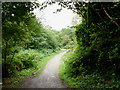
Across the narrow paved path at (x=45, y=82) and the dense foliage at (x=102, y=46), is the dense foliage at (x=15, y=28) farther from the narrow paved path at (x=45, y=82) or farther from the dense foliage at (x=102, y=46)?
the dense foliage at (x=102, y=46)

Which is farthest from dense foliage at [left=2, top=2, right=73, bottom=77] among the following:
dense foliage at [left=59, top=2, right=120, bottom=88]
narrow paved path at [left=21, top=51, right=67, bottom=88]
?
dense foliage at [left=59, top=2, right=120, bottom=88]

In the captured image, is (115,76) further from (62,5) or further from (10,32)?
(10,32)

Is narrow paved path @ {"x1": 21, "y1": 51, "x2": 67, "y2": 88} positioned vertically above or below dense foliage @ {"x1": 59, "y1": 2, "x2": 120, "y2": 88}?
below

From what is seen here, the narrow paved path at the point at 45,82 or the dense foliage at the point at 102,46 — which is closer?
the dense foliage at the point at 102,46

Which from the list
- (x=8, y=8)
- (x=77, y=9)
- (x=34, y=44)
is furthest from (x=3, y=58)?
(x=34, y=44)

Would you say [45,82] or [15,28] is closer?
[15,28]

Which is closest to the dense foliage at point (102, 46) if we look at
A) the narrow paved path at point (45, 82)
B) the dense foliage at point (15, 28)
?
the narrow paved path at point (45, 82)

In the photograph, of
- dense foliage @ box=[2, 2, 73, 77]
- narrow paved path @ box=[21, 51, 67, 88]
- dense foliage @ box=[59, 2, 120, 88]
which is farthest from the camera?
narrow paved path @ box=[21, 51, 67, 88]

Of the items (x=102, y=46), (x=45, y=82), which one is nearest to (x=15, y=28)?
(x=45, y=82)

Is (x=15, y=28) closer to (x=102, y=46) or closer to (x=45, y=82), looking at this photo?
(x=45, y=82)

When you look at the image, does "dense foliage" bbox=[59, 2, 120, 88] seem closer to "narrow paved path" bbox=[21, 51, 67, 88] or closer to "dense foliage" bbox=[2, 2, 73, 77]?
"narrow paved path" bbox=[21, 51, 67, 88]

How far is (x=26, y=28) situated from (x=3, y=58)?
341cm

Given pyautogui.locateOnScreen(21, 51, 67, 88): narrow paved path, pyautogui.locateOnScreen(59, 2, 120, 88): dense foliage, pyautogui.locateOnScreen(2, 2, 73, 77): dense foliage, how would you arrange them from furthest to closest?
pyautogui.locateOnScreen(21, 51, 67, 88): narrow paved path < pyautogui.locateOnScreen(2, 2, 73, 77): dense foliage < pyautogui.locateOnScreen(59, 2, 120, 88): dense foliage

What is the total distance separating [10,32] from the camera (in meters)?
8.96
